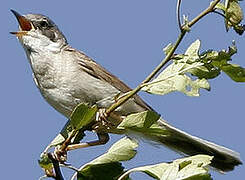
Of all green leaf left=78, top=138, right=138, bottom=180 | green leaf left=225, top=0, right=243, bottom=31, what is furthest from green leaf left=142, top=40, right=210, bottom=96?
green leaf left=78, top=138, right=138, bottom=180

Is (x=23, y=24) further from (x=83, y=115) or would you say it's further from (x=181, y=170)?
(x=181, y=170)

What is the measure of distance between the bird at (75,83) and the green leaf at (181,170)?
1.98 metres

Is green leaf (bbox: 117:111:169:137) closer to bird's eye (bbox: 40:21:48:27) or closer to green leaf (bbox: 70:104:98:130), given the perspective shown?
green leaf (bbox: 70:104:98:130)

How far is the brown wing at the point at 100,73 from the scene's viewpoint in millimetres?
6371

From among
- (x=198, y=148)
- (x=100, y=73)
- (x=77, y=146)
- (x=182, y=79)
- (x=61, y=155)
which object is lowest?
(x=198, y=148)

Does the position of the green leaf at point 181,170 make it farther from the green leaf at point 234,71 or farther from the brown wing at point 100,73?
the brown wing at point 100,73

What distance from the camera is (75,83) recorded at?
6000 millimetres

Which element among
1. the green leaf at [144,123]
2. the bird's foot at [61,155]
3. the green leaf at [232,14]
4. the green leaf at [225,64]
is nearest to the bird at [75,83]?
the bird's foot at [61,155]

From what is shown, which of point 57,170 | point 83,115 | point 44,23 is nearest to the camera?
point 57,170

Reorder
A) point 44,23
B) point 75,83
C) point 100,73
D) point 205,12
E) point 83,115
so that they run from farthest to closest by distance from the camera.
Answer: point 44,23 → point 100,73 → point 75,83 → point 83,115 → point 205,12

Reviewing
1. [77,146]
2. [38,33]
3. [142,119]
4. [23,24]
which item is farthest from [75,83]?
[142,119]

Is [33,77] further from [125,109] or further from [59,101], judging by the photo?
[125,109]

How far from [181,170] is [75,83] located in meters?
2.91

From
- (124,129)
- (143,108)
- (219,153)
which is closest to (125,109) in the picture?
(143,108)
